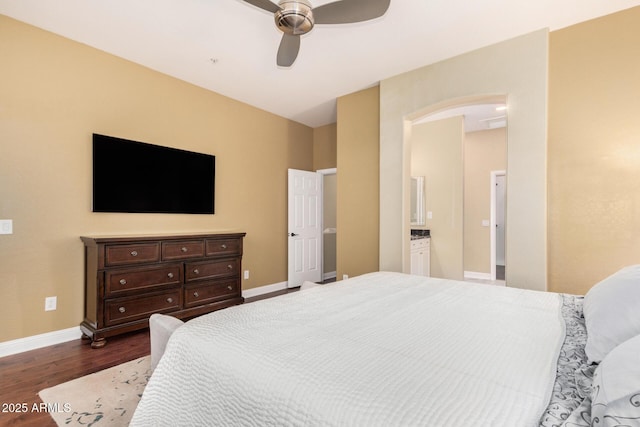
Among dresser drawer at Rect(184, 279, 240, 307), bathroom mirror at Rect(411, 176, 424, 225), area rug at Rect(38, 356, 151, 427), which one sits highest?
bathroom mirror at Rect(411, 176, 424, 225)

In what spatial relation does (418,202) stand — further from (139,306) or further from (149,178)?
(139,306)

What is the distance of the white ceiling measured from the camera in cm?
249

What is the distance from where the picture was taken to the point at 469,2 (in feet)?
8.00

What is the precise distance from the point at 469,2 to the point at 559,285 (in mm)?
2560

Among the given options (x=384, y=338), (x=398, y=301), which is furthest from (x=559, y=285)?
(x=384, y=338)

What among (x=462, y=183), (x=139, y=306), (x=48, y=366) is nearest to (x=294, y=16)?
(x=139, y=306)

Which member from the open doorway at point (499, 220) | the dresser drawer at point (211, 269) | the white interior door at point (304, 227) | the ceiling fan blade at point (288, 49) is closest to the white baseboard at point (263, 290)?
the white interior door at point (304, 227)

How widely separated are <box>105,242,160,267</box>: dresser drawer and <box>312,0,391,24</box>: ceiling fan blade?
2559 millimetres

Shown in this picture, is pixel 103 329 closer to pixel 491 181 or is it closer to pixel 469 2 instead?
pixel 469 2

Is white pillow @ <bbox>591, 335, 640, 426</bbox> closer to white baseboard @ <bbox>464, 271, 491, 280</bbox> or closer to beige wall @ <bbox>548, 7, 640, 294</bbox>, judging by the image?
beige wall @ <bbox>548, 7, 640, 294</bbox>

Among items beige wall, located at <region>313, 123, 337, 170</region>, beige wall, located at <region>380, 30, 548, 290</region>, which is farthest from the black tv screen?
beige wall, located at <region>380, 30, 548, 290</region>

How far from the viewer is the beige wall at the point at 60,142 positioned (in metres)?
2.66

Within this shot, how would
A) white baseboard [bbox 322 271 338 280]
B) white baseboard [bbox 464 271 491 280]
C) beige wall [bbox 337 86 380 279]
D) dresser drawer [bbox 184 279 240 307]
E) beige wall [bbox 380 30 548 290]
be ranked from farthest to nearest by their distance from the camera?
white baseboard [bbox 322 271 338 280] → white baseboard [bbox 464 271 491 280] → beige wall [bbox 337 86 380 279] → dresser drawer [bbox 184 279 240 307] → beige wall [bbox 380 30 548 290]

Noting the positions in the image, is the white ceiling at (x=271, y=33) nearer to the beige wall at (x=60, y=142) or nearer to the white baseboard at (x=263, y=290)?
the beige wall at (x=60, y=142)
